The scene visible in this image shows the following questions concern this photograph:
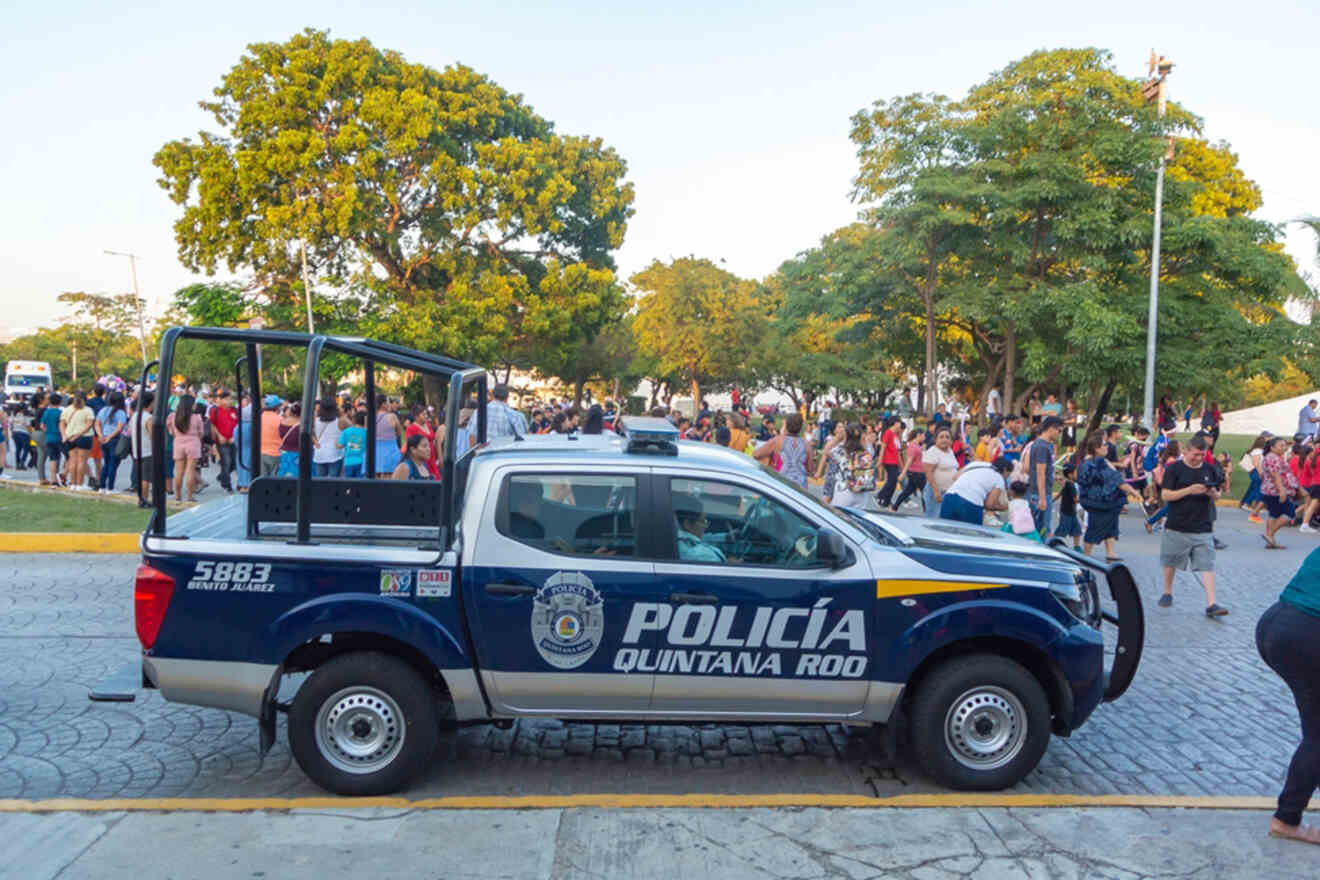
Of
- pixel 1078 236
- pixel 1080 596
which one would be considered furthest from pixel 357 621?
pixel 1078 236

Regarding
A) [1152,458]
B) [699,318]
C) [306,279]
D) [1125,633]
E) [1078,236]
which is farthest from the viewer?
[699,318]

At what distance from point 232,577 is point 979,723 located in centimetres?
375

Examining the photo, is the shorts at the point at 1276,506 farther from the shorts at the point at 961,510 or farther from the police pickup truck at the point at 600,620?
the police pickup truck at the point at 600,620

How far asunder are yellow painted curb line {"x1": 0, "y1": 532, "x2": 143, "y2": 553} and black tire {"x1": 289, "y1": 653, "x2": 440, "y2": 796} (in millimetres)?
7864

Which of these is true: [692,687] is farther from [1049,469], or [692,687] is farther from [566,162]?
[566,162]

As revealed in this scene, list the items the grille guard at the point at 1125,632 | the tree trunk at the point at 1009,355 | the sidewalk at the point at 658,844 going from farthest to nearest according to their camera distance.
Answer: the tree trunk at the point at 1009,355
the grille guard at the point at 1125,632
the sidewalk at the point at 658,844

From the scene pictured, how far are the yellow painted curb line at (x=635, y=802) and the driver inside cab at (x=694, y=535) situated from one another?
120 centimetres

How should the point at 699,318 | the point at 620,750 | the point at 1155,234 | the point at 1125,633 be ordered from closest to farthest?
the point at 1125,633
the point at 620,750
the point at 1155,234
the point at 699,318

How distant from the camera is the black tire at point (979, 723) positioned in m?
4.97

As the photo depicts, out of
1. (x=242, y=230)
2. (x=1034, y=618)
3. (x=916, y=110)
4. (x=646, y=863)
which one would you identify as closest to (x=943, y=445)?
Answer: (x=1034, y=618)

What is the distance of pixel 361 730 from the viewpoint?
4.92m

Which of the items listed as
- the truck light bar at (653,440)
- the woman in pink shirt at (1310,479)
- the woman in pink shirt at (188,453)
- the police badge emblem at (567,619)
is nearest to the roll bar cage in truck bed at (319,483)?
the police badge emblem at (567,619)

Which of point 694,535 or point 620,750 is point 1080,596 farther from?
point 620,750

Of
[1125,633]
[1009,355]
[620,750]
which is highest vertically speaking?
[1009,355]
